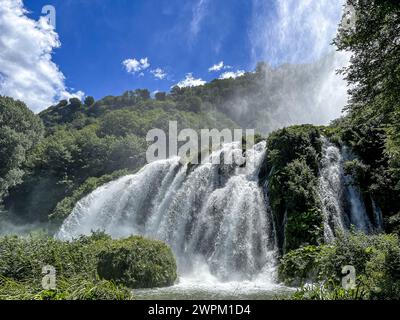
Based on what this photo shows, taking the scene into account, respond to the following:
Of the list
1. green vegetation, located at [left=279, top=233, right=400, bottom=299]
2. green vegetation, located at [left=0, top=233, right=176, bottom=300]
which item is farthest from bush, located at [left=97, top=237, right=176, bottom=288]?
green vegetation, located at [left=279, top=233, right=400, bottom=299]

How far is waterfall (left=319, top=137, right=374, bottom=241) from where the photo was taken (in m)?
17.9

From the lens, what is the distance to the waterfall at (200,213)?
18375 millimetres

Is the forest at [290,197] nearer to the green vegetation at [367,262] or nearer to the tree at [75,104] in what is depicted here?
the green vegetation at [367,262]

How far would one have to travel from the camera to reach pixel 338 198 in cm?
1908

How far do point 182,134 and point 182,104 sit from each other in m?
22.0

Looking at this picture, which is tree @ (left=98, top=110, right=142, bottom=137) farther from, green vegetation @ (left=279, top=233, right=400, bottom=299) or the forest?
green vegetation @ (left=279, top=233, right=400, bottom=299)

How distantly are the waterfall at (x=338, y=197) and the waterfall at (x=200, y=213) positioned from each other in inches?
113

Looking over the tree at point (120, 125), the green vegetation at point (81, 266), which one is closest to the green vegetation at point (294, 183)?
the green vegetation at point (81, 266)

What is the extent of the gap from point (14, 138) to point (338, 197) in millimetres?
40131

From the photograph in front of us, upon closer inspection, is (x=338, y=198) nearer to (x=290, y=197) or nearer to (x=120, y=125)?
(x=290, y=197)

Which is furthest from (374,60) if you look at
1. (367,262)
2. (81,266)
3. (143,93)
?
(143,93)

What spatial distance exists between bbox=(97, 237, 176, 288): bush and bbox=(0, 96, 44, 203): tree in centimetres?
3412

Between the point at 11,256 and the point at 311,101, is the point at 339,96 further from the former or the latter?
the point at 11,256
